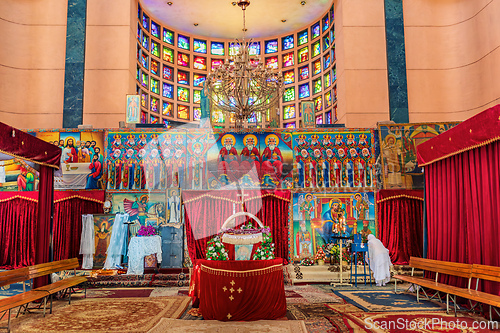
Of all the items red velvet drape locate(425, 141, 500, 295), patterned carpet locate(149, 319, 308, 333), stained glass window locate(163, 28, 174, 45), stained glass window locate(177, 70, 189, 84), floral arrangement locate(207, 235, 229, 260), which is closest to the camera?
patterned carpet locate(149, 319, 308, 333)

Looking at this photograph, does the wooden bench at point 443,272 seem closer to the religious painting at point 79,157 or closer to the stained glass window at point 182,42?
the religious painting at point 79,157

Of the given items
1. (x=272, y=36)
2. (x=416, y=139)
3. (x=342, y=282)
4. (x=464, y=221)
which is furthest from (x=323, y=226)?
(x=272, y=36)

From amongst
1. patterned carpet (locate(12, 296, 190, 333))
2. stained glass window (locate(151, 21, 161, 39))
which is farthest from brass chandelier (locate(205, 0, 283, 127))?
stained glass window (locate(151, 21, 161, 39))

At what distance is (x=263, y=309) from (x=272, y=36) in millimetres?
13792

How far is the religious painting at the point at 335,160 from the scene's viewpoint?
38.3 ft

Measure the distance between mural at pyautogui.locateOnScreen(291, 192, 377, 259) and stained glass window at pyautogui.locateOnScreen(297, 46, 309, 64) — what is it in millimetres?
7182

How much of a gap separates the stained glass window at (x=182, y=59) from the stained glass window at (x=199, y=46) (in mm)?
580

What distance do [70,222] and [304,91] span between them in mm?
10012

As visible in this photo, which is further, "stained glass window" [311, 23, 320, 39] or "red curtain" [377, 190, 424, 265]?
"stained glass window" [311, 23, 320, 39]

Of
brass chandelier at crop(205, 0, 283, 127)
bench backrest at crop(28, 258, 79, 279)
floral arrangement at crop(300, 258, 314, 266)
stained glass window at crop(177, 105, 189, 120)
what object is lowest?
floral arrangement at crop(300, 258, 314, 266)

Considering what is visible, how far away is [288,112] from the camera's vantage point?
16656mm

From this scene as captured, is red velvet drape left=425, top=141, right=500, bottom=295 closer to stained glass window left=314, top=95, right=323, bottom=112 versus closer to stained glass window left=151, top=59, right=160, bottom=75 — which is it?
stained glass window left=314, top=95, right=323, bottom=112

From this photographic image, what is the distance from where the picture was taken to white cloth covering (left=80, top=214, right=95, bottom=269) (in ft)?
35.4

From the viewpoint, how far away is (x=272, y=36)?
17531mm
